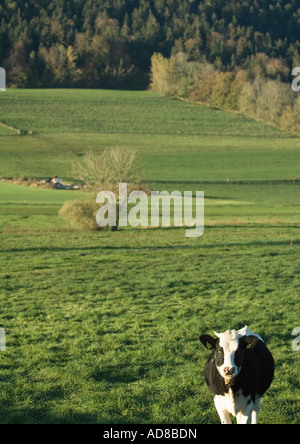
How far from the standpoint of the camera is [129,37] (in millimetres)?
135125

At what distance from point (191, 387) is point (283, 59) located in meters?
126

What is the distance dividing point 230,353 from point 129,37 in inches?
5230

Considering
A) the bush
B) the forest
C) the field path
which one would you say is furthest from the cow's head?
the forest

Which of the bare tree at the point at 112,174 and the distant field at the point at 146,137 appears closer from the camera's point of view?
the bare tree at the point at 112,174

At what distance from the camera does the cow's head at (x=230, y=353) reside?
321 inches

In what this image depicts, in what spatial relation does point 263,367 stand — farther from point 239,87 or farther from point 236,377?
point 239,87

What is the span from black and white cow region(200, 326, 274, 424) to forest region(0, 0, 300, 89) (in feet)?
364

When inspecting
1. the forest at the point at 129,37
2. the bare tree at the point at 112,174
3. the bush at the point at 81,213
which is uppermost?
the forest at the point at 129,37

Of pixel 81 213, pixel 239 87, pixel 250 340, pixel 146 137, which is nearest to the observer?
pixel 250 340

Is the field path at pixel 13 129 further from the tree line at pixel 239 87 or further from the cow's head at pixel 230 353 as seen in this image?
the cow's head at pixel 230 353

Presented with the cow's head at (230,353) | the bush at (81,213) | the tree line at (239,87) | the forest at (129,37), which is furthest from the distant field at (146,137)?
the cow's head at (230,353)

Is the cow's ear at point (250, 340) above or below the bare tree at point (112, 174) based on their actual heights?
below

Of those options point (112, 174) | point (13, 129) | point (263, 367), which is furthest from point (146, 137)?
point (263, 367)

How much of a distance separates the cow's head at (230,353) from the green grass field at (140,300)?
135cm
